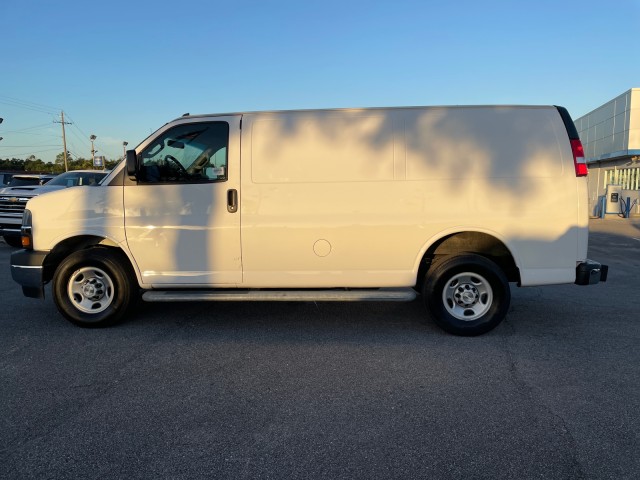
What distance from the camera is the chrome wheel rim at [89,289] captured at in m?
5.21

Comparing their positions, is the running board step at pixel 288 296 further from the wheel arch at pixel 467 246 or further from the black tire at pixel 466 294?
the wheel arch at pixel 467 246

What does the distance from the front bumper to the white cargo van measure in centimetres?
2

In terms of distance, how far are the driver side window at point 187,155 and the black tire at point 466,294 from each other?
2.59 m

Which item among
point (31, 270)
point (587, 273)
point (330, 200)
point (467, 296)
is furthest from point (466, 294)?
point (31, 270)

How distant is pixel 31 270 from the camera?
17.0 ft

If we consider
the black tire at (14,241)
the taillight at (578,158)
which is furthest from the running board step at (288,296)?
the black tire at (14,241)

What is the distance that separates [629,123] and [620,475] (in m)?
29.1

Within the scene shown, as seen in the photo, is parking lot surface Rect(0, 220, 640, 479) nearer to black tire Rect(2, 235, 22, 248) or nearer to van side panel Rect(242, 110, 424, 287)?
van side panel Rect(242, 110, 424, 287)

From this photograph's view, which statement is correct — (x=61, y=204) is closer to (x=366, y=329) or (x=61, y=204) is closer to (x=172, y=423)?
(x=172, y=423)

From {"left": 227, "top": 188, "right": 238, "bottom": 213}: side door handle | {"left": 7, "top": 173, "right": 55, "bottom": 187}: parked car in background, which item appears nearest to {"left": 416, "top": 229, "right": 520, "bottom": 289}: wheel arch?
{"left": 227, "top": 188, "right": 238, "bottom": 213}: side door handle

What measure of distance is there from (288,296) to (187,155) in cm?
187

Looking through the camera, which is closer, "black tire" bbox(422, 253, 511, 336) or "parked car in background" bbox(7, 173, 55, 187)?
"black tire" bbox(422, 253, 511, 336)

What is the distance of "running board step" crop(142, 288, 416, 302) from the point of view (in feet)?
16.2

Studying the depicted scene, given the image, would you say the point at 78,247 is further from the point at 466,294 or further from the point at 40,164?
the point at 40,164
